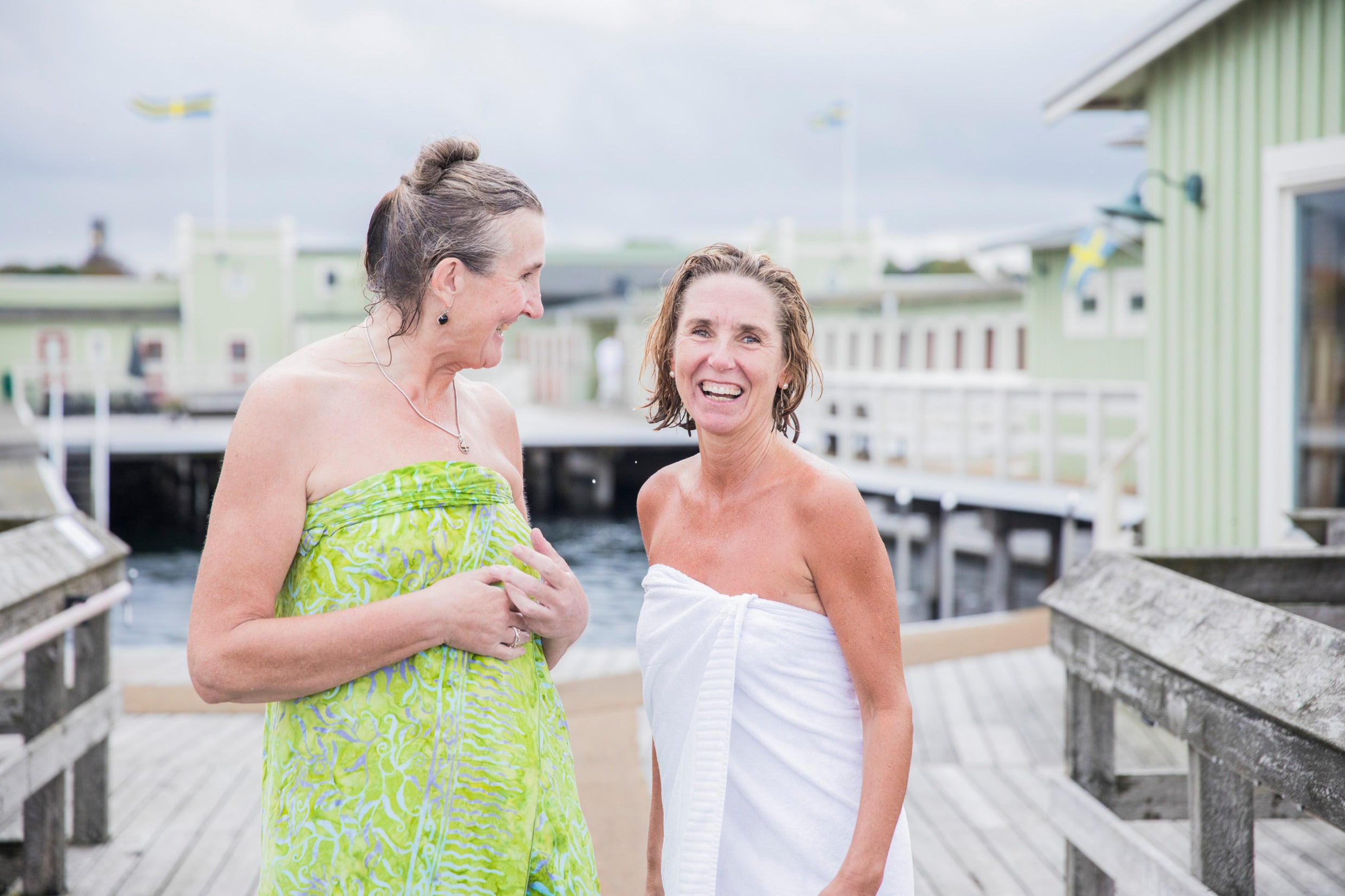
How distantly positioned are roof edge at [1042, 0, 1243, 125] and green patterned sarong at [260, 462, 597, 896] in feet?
19.5

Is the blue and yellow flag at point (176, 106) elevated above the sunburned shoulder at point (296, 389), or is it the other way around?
the blue and yellow flag at point (176, 106)

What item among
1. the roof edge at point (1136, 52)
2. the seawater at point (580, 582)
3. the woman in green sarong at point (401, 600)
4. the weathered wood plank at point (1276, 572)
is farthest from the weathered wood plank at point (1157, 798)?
the seawater at point (580, 582)

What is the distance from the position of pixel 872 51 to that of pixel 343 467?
10538cm

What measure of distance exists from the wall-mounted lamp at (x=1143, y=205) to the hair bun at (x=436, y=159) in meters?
5.70

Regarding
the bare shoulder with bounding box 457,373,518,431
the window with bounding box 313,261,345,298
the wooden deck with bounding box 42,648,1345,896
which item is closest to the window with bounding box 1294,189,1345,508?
the wooden deck with bounding box 42,648,1345,896

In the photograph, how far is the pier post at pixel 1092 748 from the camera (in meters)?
2.43

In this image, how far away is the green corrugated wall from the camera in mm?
5617

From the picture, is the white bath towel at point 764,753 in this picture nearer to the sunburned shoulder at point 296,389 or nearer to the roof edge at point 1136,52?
the sunburned shoulder at point 296,389

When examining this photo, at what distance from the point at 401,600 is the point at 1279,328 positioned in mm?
5557

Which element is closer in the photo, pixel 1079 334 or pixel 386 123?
pixel 1079 334

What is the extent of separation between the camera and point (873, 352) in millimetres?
23062

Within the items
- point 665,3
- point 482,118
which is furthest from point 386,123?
point 665,3

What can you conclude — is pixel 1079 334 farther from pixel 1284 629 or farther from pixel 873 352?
pixel 1284 629

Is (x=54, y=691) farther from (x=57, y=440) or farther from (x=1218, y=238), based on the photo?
(x=57, y=440)
